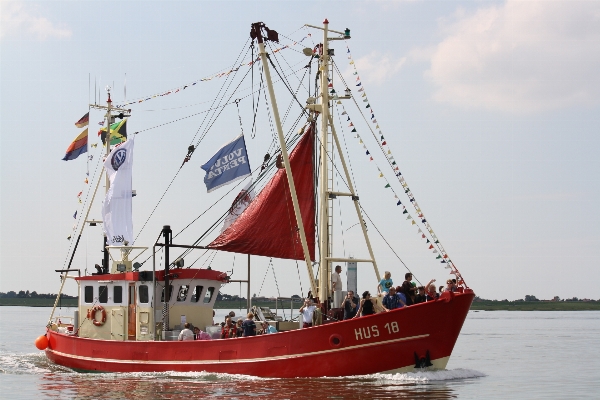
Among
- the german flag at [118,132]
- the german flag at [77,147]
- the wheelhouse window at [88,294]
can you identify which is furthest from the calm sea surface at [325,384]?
the german flag at [118,132]

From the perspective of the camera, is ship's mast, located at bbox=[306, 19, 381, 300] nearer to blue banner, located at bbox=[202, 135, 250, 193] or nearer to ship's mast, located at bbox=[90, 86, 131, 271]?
blue banner, located at bbox=[202, 135, 250, 193]

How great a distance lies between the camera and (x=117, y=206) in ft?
110

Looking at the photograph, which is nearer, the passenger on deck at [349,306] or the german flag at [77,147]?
the passenger on deck at [349,306]

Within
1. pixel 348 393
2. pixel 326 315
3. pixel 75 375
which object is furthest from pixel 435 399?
pixel 75 375

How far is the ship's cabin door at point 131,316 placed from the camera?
31.8 meters

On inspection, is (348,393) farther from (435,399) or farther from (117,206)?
(117,206)

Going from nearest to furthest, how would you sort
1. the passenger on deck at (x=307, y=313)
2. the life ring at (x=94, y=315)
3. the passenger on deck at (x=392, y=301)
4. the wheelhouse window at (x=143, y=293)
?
the passenger on deck at (x=392, y=301), the passenger on deck at (x=307, y=313), the wheelhouse window at (x=143, y=293), the life ring at (x=94, y=315)

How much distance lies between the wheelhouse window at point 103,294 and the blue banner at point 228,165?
5.68m

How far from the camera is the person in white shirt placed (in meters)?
28.3

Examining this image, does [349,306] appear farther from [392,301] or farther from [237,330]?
[237,330]

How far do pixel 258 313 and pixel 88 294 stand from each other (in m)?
7.20

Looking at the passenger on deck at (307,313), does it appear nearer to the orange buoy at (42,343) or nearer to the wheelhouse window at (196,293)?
the wheelhouse window at (196,293)

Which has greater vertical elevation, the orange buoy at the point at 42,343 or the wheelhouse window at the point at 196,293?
the wheelhouse window at the point at 196,293

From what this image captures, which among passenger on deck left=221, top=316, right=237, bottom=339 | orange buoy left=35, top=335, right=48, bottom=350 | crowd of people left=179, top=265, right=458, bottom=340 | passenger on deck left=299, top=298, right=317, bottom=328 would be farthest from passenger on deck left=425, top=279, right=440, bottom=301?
orange buoy left=35, top=335, right=48, bottom=350
